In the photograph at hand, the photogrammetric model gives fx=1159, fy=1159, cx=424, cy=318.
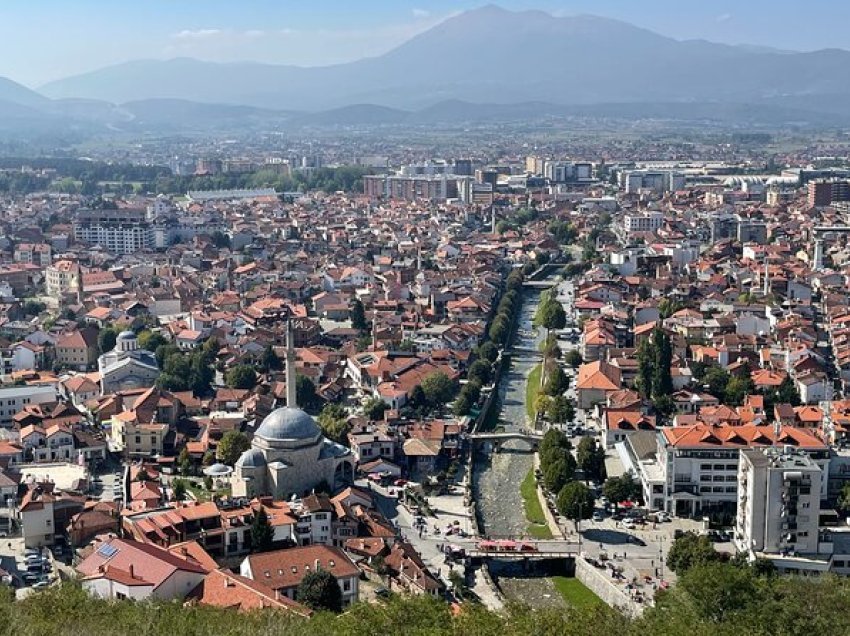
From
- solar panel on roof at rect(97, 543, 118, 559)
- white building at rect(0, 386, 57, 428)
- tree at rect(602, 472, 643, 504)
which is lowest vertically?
tree at rect(602, 472, 643, 504)

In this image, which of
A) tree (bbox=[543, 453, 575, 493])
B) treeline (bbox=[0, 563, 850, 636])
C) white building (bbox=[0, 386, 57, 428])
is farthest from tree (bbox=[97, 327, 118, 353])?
treeline (bbox=[0, 563, 850, 636])

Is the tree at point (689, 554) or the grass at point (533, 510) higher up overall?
the tree at point (689, 554)

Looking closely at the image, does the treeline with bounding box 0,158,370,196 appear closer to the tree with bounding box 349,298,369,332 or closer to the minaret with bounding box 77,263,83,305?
the minaret with bounding box 77,263,83,305

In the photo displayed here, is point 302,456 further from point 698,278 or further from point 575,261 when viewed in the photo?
point 575,261

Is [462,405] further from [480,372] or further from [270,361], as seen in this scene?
[270,361]

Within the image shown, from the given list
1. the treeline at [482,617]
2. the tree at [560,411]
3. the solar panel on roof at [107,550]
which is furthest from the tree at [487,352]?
the treeline at [482,617]

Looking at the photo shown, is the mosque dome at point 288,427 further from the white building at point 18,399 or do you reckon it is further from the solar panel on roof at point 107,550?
the white building at point 18,399

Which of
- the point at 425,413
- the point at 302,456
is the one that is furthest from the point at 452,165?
the point at 302,456
